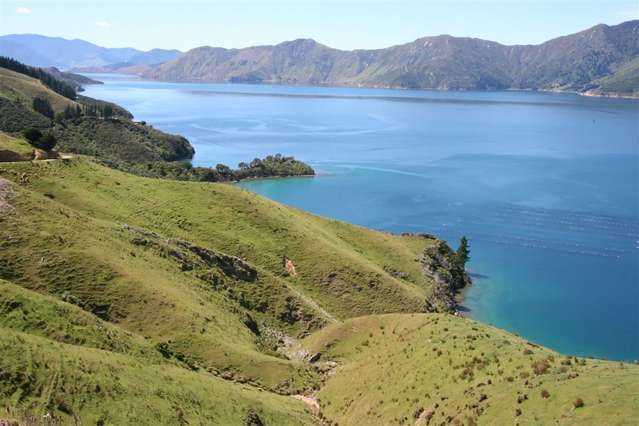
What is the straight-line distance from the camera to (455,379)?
3066 cm

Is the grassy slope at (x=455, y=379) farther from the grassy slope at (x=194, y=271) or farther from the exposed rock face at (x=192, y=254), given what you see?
the exposed rock face at (x=192, y=254)

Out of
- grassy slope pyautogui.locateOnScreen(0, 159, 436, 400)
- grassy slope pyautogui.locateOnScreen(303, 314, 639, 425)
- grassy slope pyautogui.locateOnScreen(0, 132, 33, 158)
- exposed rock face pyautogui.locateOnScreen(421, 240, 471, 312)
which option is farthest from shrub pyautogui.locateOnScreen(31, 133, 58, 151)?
exposed rock face pyautogui.locateOnScreen(421, 240, 471, 312)

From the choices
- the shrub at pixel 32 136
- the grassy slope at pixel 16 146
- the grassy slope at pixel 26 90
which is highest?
the grassy slope at pixel 26 90

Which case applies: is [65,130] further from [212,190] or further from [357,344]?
[357,344]

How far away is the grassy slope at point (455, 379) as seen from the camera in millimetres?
23312

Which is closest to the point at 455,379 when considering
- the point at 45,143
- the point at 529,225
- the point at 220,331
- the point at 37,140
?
the point at 220,331

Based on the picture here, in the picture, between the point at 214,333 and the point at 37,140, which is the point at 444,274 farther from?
the point at 37,140

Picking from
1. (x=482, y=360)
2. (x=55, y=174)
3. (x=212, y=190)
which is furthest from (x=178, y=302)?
(x=212, y=190)

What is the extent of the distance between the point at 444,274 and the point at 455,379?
5773 centimetres

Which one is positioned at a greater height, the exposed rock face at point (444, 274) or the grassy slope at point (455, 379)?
the grassy slope at point (455, 379)

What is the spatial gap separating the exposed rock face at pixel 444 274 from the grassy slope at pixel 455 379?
94.7 feet

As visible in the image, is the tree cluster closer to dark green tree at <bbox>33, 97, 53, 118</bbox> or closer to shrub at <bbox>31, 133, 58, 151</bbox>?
shrub at <bbox>31, 133, 58, 151</bbox>

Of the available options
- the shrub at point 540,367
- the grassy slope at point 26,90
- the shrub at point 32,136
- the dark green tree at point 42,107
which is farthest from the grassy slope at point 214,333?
the grassy slope at point 26,90

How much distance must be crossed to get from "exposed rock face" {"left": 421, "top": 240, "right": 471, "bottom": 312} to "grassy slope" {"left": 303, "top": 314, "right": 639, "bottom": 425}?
94.7 ft
